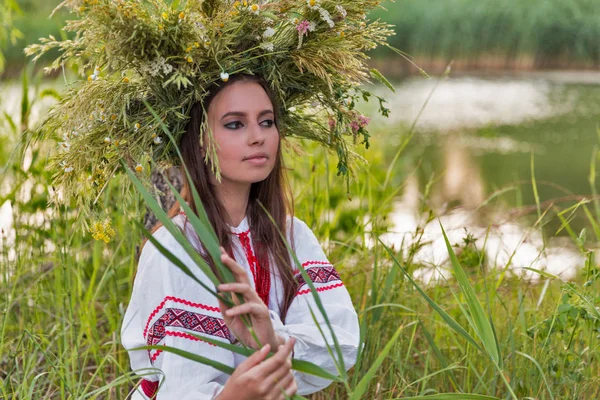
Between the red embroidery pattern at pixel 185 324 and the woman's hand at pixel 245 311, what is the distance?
0.42 ft

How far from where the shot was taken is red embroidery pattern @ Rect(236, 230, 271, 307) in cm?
180

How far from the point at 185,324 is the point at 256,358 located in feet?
0.87

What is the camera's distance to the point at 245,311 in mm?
1371

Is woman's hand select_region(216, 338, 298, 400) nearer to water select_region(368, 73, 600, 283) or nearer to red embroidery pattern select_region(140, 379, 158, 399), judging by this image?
red embroidery pattern select_region(140, 379, 158, 399)

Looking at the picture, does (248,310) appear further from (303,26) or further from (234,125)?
(303,26)

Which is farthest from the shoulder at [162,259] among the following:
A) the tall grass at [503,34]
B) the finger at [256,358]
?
the tall grass at [503,34]

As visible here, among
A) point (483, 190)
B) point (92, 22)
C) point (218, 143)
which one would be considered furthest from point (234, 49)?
point (483, 190)

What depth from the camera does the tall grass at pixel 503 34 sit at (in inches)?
424

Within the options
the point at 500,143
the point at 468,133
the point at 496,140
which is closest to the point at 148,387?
the point at 500,143

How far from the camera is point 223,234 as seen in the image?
1770 millimetres

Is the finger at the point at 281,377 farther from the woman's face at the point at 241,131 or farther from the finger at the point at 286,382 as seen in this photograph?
the woman's face at the point at 241,131

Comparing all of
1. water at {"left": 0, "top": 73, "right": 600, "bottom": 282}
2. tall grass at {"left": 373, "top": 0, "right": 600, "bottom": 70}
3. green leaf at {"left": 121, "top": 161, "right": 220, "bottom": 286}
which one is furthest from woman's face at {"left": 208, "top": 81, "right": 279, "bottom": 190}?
tall grass at {"left": 373, "top": 0, "right": 600, "bottom": 70}

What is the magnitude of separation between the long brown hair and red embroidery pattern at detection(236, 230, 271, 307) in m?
0.01

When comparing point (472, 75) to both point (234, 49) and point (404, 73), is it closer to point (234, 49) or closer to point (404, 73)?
point (404, 73)
